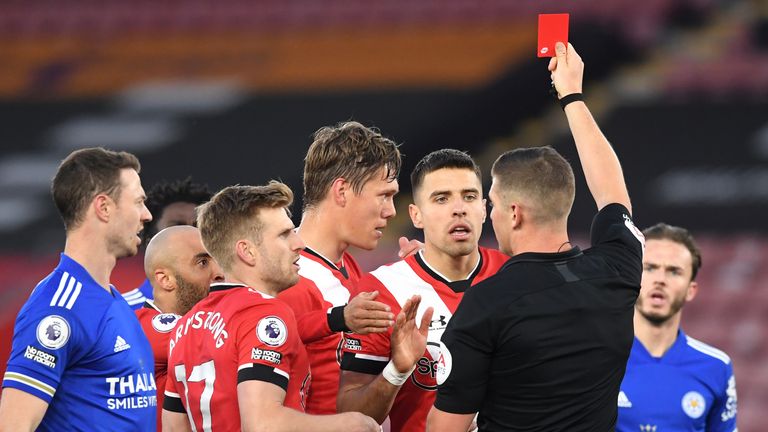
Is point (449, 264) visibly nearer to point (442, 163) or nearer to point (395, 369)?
point (442, 163)

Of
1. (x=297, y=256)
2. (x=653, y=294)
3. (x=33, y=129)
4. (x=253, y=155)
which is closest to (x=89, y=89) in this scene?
(x=33, y=129)

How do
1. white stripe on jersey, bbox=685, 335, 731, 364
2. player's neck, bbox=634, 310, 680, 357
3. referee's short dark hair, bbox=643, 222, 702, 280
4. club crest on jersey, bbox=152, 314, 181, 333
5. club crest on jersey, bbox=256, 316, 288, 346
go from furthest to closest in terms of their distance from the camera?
referee's short dark hair, bbox=643, 222, 702, 280, player's neck, bbox=634, 310, 680, 357, white stripe on jersey, bbox=685, 335, 731, 364, club crest on jersey, bbox=152, 314, 181, 333, club crest on jersey, bbox=256, 316, 288, 346

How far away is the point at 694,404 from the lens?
5746 millimetres

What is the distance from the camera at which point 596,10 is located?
15.4 metres

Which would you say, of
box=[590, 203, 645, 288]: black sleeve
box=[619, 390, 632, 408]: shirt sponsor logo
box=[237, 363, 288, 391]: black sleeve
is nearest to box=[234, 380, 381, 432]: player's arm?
box=[237, 363, 288, 391]: black sleeve

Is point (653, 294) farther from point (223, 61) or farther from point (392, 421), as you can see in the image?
point (223, 61)

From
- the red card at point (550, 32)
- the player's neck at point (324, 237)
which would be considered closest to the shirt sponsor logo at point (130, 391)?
the player's neck at point (324, 237)

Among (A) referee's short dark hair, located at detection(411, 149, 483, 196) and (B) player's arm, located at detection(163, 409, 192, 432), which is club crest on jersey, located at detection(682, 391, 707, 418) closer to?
(A) referee's short dark hair, located at detection(411, 149, 483, 196)

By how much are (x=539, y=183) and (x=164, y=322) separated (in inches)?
69.7

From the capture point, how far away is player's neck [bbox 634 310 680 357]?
237 inches

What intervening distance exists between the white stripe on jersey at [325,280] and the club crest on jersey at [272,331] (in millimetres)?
545

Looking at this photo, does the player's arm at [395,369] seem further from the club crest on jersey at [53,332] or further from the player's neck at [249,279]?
the club crest on jersey at [53,332]

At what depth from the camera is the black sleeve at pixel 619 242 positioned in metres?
4.06

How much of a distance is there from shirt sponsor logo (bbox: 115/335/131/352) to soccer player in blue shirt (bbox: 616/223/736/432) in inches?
108
